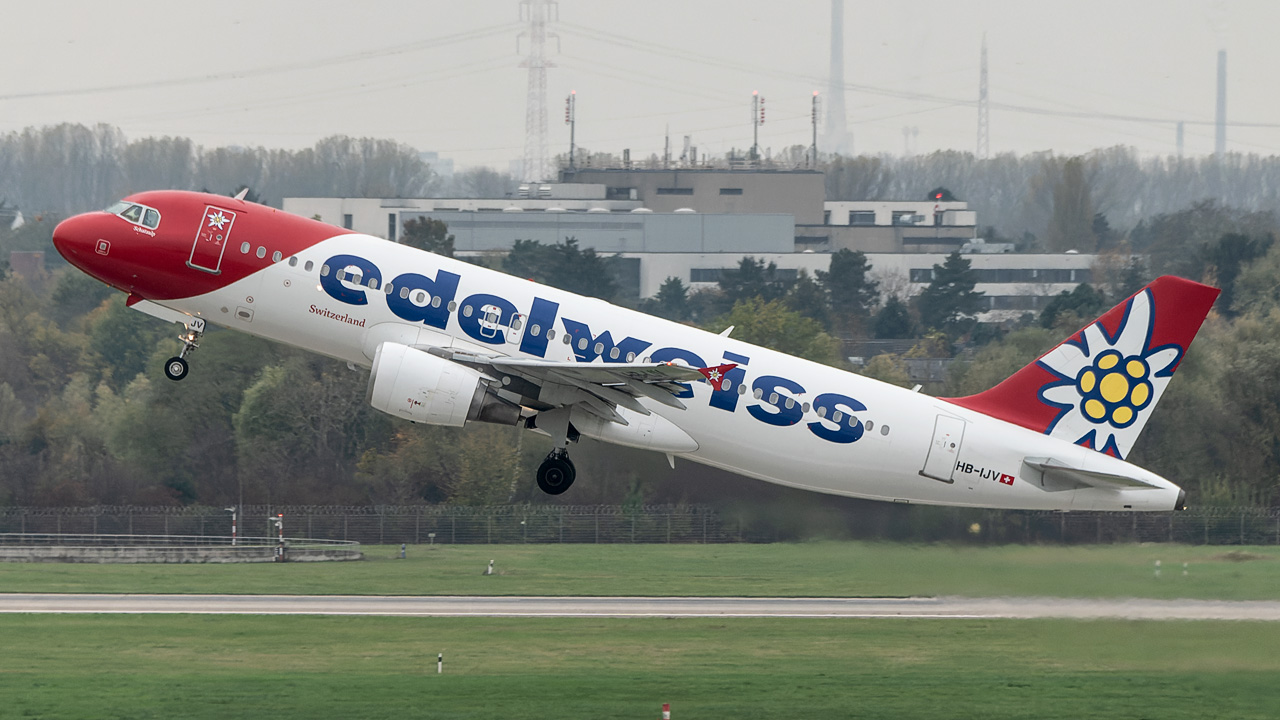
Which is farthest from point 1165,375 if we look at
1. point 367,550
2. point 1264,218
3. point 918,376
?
point 1264,218

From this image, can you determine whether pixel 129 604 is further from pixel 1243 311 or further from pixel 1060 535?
pixel 1243 311

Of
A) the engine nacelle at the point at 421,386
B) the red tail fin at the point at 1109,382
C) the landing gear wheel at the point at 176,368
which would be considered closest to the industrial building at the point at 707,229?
the landing gear wheel at the point at 176,368

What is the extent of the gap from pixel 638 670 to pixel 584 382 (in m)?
9.19

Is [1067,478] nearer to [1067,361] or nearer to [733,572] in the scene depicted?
[1067,361]

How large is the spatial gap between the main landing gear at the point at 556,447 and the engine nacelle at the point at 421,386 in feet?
7.06

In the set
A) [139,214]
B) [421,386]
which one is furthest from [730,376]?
[139,214]

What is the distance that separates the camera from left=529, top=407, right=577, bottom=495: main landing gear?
1478 inches

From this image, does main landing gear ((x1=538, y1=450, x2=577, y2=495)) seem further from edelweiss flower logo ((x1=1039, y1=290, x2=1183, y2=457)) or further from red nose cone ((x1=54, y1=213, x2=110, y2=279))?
edelweiss flower logo ((x1=1039, y1=290, x2=1183, y2=457))

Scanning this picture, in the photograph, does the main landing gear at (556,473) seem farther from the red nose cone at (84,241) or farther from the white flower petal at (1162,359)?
the white flower petal at (1162,359)

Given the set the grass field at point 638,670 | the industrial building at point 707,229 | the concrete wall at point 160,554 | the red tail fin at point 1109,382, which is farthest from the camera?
the industrial building at point 707,229

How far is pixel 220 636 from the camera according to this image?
147 feet

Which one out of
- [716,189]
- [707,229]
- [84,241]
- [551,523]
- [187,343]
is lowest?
[551,523]

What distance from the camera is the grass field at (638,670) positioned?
37781mm

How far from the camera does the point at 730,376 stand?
37250 mm
